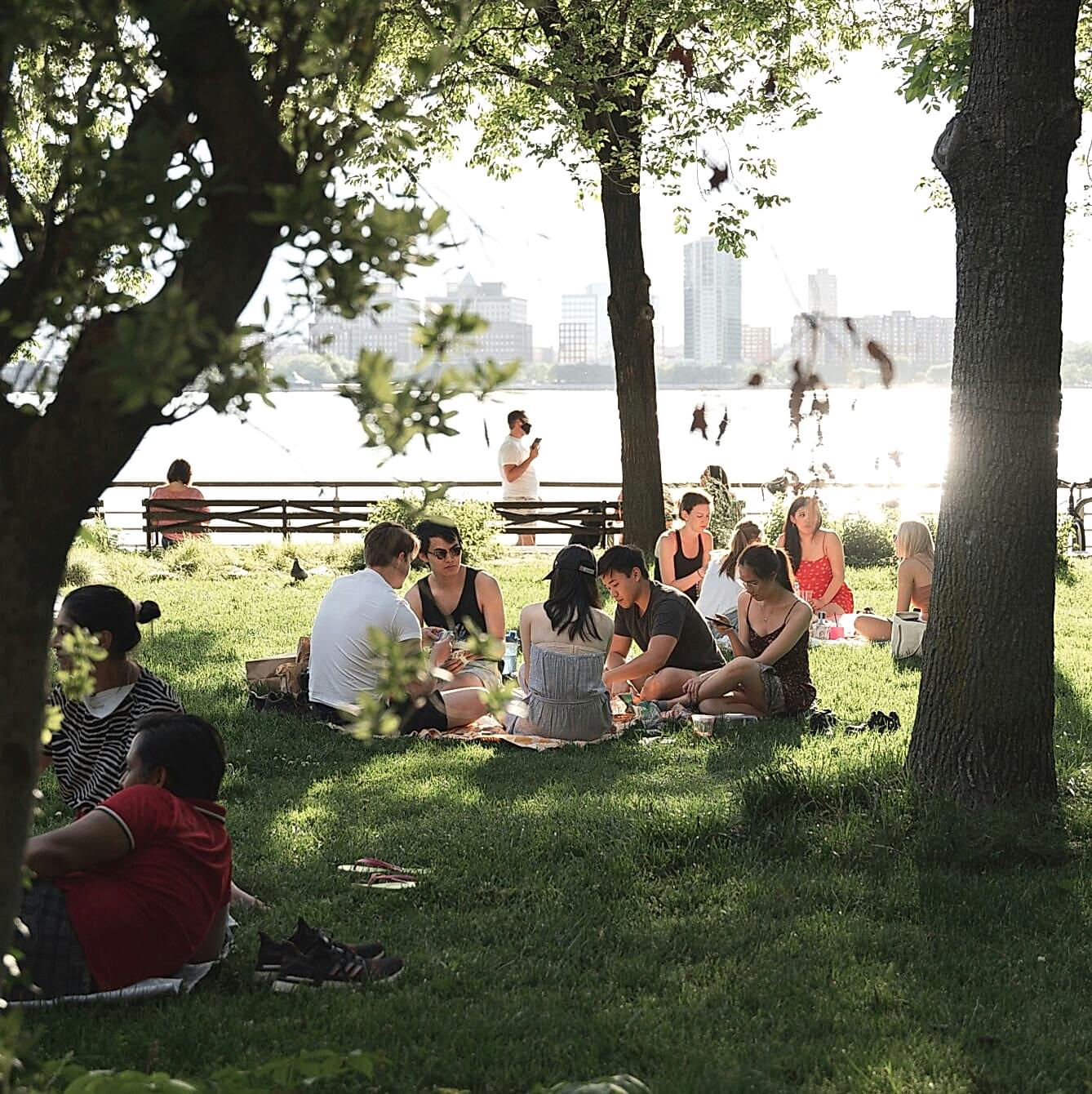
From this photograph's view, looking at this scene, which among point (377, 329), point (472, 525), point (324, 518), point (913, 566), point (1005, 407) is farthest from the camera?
point (324, 518)

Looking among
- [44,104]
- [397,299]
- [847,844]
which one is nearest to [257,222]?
[397,299]

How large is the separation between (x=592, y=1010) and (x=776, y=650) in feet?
14.2

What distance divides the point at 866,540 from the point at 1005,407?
38.0 feet

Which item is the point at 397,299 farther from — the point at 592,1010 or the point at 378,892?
the point at 378,892

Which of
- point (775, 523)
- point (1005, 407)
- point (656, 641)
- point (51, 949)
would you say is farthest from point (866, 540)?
point (51, 949)

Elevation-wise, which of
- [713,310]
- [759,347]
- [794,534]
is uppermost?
[713,310]

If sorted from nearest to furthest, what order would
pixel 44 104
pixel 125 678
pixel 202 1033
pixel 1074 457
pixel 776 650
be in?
pixel 44 104 < pixel 202 1033 < pixel 125 678 < pixel 776 650 < pixel 1074 457

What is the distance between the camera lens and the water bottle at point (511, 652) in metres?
9.59

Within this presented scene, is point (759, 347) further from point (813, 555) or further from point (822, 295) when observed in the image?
point (813, 555)

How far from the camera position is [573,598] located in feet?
25.7

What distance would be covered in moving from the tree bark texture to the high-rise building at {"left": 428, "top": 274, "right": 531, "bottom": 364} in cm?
31

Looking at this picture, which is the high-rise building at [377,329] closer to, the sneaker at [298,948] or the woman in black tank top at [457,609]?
the sneaker at [298,948]

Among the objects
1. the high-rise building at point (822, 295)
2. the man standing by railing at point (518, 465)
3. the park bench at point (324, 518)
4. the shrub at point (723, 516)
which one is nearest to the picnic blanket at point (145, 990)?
the high-rise building at point (822, 295)

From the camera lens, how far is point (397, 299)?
2.07m
